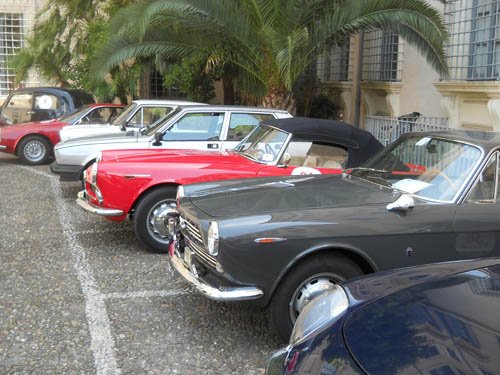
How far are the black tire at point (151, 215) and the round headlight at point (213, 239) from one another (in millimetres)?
2298

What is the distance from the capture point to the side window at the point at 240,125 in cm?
841

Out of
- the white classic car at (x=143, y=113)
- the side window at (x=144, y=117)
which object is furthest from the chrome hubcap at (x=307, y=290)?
the side window at (x=144, y=117)

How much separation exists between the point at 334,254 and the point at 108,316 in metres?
1.94

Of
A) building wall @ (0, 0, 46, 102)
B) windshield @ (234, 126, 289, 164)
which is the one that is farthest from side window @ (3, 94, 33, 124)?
windshield @ (234, 126, 289, 164)

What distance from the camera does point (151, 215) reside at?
6.48 metres

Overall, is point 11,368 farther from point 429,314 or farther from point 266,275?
point 429,314

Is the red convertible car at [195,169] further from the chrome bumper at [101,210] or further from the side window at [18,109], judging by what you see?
the side window at [18,109]

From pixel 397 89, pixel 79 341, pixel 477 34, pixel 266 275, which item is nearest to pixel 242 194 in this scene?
pixel 266 275

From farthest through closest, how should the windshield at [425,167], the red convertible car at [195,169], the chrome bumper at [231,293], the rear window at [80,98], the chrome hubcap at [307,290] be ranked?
the rear window at [80,98] → the red convertible car at [195,169] → the windshield at [425,167] → the chrome hubcap at [307,290] → the chrome bumper at [231,293]

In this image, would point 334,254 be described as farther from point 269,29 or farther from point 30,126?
point 30,126

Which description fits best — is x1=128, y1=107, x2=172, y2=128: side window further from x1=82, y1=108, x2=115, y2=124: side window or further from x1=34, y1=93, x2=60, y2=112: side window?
x1=34, y1=93, x2=60, y2=112: side window

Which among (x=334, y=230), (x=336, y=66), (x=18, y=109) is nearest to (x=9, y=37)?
(x=18, y=109)

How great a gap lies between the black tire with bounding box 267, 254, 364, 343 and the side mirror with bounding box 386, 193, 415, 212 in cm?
50

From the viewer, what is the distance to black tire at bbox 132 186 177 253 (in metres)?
6.41
